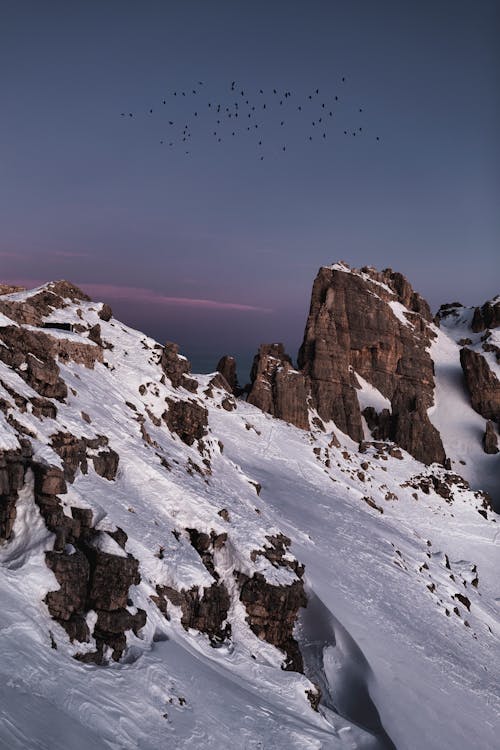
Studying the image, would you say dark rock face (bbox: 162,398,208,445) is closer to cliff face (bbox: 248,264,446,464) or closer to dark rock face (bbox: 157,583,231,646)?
dark rock face (bbox: 157,583,231,646)

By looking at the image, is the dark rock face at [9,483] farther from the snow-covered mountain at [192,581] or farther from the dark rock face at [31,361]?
the dark rock face at [31,361]

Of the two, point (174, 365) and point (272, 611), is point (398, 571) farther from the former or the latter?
A: point (174, 365)

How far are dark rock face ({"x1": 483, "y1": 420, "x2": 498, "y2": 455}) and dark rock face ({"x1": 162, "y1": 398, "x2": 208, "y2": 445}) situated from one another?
69194mm

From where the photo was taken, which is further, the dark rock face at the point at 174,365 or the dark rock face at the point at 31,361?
the dark rock face at the point at 174,365

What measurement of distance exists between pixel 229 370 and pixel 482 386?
155 feet

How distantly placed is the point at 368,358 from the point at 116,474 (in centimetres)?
7989

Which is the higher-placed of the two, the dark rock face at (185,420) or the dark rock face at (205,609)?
the dark rock face at (185,420)

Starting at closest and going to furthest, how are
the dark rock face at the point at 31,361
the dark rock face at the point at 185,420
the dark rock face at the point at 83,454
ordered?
1. the dark rock face at the point at 83,454
2. the dark rock face at the point at 31,361
3. the dark rock face at the point at 185,420

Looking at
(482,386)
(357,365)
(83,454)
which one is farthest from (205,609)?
(482,386)

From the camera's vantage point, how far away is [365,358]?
101 metres

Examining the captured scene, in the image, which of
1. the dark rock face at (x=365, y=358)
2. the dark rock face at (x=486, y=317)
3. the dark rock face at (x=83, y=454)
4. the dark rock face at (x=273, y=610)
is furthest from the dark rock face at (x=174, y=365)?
the dark rock face at (x=486, y=317)

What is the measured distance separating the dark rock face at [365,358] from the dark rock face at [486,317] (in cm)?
2215

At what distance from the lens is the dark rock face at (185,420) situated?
131ft

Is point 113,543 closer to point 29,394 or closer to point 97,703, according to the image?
point 97,703
